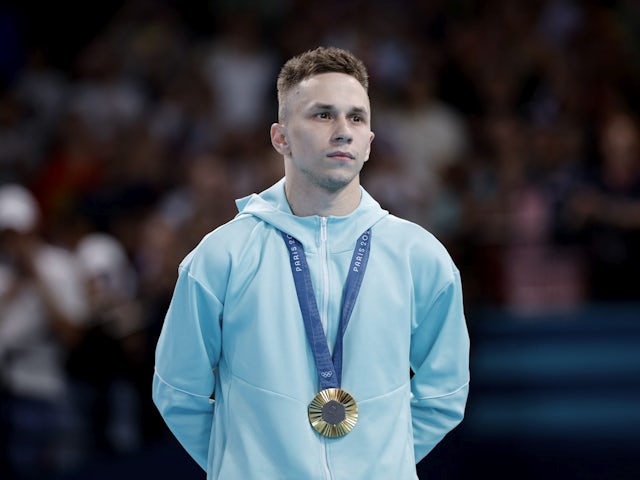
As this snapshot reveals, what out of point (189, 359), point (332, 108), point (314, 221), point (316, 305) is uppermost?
point (332, 108)

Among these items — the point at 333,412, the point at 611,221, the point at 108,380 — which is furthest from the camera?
the point at 611,221

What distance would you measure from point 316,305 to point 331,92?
1.76ft

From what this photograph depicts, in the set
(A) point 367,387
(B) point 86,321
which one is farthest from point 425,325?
(B) point 86,321

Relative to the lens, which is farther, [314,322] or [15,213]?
[15,213]

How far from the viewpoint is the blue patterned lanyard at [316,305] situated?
2930 millimetres

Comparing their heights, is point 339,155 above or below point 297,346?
above

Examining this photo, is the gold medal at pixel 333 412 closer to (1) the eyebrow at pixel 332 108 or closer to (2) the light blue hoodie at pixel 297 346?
(2) the light blue hoodie at pixel 297 346

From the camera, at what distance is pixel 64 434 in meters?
6.20

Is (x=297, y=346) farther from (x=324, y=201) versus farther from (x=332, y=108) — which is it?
(x=332, y=108)

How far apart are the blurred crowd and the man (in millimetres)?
3252

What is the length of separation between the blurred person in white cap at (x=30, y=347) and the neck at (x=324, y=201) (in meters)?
3.30

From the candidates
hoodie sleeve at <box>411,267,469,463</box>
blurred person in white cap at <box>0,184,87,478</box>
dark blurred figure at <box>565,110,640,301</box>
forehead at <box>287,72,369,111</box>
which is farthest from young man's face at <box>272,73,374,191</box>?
dark blurred figure at <box>565,110,640,301</box>

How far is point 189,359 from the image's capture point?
3020mm

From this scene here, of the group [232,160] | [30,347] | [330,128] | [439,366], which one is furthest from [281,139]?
[232,160]
